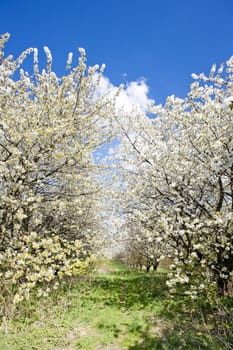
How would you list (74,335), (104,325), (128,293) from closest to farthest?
(74,335) → (104,325) → (128,293)

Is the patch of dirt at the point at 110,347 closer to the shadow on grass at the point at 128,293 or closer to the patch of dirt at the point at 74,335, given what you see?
the patch of dirt at the point at 74,335

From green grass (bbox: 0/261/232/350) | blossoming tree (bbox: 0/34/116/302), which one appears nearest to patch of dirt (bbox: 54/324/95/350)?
green grass (bbox: 0/261/232/350)

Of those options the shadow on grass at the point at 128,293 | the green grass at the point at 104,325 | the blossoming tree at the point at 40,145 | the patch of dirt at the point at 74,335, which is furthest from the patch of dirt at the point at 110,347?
the shadow on grass at the point at 128,293

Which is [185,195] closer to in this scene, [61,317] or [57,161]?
[57,161]

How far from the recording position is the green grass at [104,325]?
571 cm

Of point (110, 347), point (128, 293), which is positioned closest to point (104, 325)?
point (110, 347)

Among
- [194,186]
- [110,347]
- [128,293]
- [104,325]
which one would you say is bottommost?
[110,347]

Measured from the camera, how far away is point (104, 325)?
23.0 feet

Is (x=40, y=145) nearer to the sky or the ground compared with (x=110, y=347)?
nearer to the sky

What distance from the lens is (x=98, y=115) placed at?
721 cm

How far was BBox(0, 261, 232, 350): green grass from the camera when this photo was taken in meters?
5.71

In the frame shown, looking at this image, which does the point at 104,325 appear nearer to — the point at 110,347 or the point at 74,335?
the point at 74,335

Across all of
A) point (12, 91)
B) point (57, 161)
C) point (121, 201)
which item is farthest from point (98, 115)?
point (121, 201)

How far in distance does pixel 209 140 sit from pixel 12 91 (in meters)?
5.46
